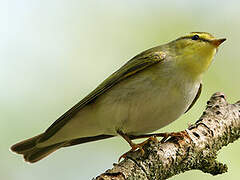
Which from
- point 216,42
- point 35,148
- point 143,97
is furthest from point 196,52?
point 35,148

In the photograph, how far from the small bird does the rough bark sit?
38cm

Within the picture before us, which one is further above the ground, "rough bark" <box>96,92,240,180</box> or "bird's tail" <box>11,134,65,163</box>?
"bird's tail" <box>11,134,65,163</box>

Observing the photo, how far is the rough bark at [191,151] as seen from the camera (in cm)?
287

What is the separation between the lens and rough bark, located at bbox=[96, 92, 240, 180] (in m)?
2.87

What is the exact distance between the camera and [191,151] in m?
3.28

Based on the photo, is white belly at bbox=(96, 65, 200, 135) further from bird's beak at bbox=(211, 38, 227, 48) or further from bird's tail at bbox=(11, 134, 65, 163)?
bird's tail at bbox=(11, 134, 65, 163)

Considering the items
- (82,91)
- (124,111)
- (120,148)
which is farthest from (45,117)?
(124,111)

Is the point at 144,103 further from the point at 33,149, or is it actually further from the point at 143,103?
the point at 33,149

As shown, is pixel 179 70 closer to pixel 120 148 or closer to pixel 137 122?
pixel 137 122

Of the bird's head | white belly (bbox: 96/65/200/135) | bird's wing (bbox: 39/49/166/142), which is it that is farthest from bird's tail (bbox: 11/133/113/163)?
the bird's head

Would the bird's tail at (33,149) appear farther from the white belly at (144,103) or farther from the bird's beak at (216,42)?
the bird's beak at (216,42)

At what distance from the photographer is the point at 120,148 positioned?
6.15 metres

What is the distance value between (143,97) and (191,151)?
2.91 feet

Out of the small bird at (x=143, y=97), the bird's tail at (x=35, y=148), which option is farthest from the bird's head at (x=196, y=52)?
the bird's tail at (x=35, y=148)
